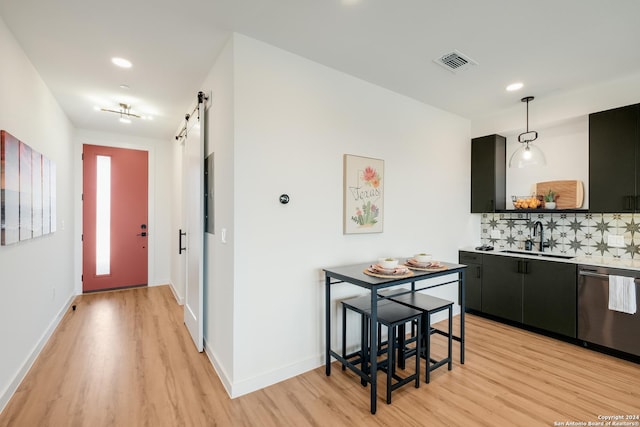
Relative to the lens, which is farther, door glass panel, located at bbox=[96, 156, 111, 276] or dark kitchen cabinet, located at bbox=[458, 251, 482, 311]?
door glass panel, located at bbox=[96, 156, 111, 276]

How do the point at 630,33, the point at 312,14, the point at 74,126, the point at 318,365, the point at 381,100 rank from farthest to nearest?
1. the point at 74,126
2. the point at 381,100
3. the point at 318,365
4. the point at 630,33
5. the point at 312,14

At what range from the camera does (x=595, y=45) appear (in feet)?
7.77

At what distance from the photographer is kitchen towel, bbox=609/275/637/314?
269cm

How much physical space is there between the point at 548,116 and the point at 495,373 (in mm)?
2921

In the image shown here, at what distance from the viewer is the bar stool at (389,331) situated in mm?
2137

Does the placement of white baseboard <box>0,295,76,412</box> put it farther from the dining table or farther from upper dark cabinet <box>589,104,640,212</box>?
upper dark cabinet <box>589,104,640,212</box>

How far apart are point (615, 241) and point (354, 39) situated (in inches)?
137

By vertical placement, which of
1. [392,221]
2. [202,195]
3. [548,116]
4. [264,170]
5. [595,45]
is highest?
[595,45]

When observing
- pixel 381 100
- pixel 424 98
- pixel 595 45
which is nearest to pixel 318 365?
pixel 381 100

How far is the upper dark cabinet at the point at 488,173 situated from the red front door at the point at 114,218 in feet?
17.6

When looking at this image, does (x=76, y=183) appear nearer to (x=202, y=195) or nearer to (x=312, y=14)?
(x=202, y=195)

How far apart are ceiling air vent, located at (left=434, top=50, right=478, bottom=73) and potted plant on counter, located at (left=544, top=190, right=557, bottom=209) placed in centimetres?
198

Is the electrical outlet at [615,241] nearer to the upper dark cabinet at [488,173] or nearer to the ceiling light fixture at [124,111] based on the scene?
the upper dark cabinet at [488,173]

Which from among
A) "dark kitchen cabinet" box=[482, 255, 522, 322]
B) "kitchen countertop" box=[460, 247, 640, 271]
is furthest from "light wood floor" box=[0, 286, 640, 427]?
"kitchen countertop" box=[460, 247, 640, 271]
